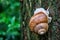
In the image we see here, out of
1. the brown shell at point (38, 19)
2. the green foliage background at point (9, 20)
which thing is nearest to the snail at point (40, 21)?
the brown shell at point (38, 19)

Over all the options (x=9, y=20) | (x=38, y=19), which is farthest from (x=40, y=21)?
(x=9, y=20)

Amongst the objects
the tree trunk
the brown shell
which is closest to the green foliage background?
the tree trunk

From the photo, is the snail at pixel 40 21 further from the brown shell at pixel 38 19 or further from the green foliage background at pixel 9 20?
the green foliage background at pixel 9 20

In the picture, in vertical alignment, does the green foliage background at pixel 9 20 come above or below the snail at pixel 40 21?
below

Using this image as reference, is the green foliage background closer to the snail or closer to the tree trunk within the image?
the tree trunk

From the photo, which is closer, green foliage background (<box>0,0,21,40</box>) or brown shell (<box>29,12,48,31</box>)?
brown shell (<box>29,12,48,31</box>)

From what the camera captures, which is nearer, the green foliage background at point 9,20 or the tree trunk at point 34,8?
the tree trunk at point 34,8

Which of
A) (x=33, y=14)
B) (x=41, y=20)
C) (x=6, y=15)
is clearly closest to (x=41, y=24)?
(x=41, y=20)
